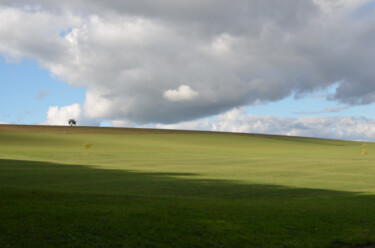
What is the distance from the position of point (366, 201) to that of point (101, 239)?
47.4 feet

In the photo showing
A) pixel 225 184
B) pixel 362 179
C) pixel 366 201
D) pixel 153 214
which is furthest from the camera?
pixel 362 179

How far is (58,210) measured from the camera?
46.9 feet

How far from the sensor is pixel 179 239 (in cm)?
1162

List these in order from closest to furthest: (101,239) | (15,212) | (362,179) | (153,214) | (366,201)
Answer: (101,239) < (15,212) < (153,214) < (366,201) < (362,179)

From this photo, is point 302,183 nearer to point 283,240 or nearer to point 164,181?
point 164,181

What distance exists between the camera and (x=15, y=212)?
13594 mm

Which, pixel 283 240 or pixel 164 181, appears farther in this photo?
pixel 164 181

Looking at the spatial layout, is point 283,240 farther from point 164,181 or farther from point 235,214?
point 164,181

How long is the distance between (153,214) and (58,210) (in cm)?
356

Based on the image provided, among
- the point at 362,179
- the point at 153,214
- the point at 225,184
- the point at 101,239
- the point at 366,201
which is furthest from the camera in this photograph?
the point at 362,179

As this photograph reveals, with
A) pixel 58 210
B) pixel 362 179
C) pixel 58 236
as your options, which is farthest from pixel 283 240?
pixel 362 179

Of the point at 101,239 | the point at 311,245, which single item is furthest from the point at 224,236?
the point at 101,239

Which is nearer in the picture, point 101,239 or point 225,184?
point 101,239

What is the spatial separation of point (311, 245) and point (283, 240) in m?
0.85
